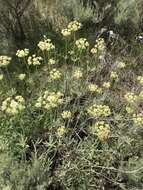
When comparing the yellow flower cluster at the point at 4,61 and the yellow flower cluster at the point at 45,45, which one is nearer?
the yellow flower cluster at the point at 4,61

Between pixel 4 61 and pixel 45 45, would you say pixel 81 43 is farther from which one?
pixel 4 61

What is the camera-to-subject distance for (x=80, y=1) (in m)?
5.77

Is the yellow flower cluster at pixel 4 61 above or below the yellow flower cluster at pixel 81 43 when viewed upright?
below

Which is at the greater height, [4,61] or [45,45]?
[45,45]

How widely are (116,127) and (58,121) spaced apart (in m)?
0.64

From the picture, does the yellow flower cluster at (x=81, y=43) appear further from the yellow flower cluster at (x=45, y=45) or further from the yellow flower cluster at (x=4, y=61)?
the yellow flower cluster at (x=4, y=61)

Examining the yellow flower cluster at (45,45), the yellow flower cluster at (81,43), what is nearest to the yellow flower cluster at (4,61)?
the yellow flower cluster at (45,45)

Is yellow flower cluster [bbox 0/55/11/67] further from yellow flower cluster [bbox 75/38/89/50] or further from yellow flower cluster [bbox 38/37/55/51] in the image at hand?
yellow flower cluster [bbox 75/38/89/50]

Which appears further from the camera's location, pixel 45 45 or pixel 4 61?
pixel 45 45

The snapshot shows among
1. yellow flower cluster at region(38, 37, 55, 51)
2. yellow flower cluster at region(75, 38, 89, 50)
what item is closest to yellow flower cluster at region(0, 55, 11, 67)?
A: yellow flower cluster at region(38, 37, 55, 51)

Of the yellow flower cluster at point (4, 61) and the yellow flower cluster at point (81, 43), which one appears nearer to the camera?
the yellow flower cluster at point (4, 61)

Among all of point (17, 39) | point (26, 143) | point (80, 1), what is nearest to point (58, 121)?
point (26, 143)

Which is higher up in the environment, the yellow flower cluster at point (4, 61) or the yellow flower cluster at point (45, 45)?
the yellow flower cluster at point (45, 45)

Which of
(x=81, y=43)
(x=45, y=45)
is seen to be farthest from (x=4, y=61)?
(x=81, y=43)
